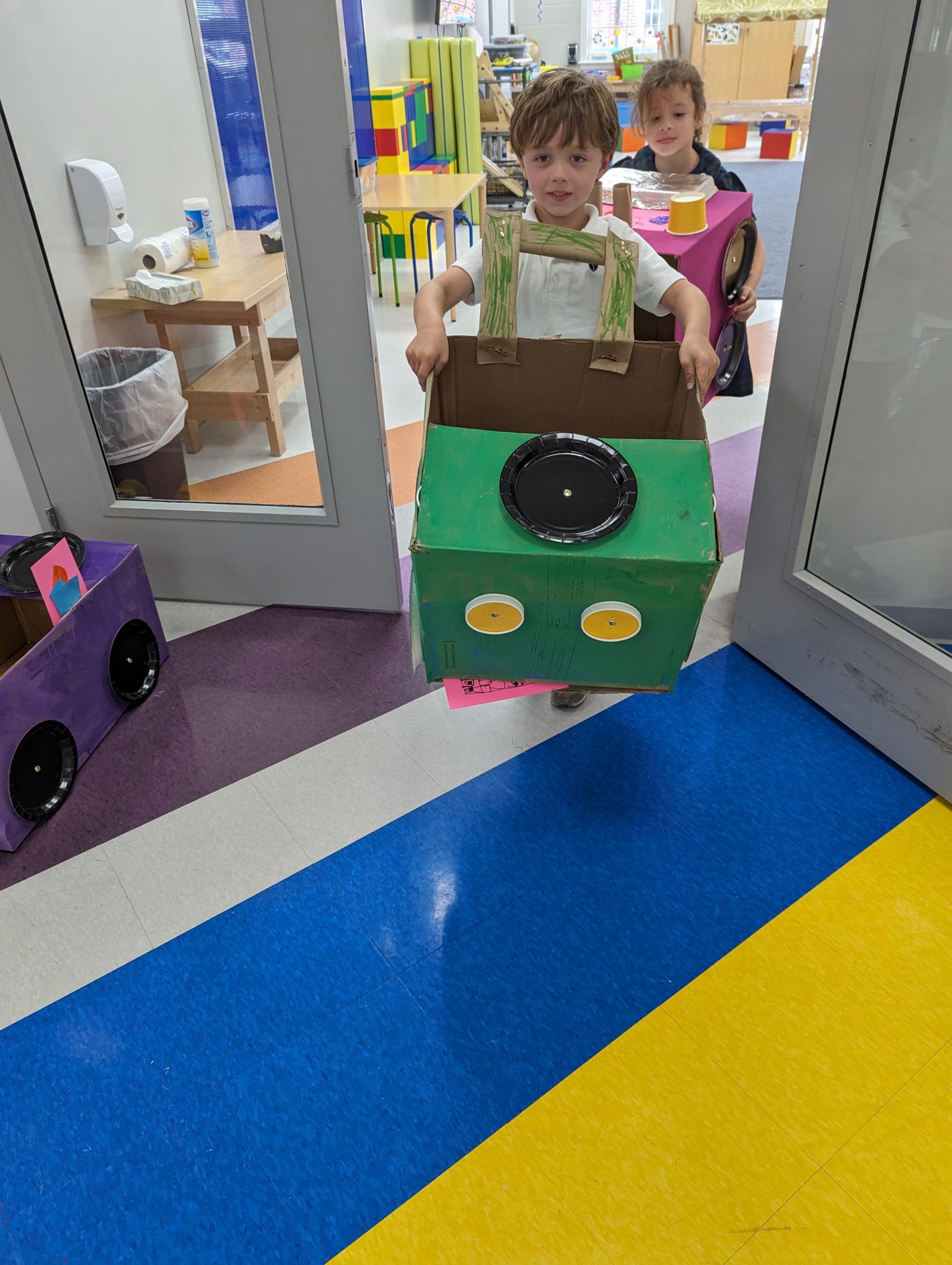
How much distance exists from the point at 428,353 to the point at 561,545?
39 cm

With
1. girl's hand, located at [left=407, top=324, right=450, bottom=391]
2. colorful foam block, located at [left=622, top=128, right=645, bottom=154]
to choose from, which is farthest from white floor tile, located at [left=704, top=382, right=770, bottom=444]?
colorful foam block, located at [left=622, top=128, right=645, bottom=154]

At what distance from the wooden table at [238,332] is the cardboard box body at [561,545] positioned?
2.69 ft

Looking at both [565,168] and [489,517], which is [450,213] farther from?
[489,517]

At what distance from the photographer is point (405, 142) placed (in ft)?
18.0

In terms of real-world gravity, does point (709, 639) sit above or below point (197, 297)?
below

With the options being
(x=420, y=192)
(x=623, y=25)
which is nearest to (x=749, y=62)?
(x=623, y=25)

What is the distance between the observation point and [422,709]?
202cm

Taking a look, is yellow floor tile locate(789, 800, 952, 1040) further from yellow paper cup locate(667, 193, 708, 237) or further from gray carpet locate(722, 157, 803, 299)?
gray carpet locate(722, 157, 803, 299)

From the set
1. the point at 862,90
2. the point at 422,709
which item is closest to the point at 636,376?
the point at 862,90

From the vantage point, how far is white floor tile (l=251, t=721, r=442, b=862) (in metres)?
1.72

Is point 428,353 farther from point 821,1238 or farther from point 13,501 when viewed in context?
point 13,501

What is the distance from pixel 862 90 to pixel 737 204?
1.83ft

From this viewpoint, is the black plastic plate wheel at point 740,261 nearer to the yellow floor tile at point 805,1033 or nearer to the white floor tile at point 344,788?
the white floor tile at point 344,788

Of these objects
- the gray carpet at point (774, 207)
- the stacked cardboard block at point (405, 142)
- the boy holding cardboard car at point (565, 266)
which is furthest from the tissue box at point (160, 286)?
the stacked cardboard block at point (405, 142)
